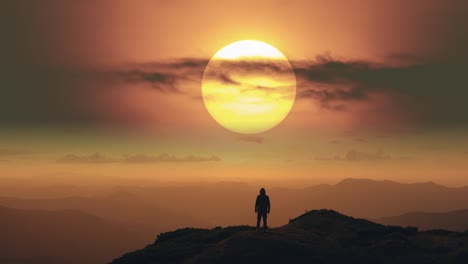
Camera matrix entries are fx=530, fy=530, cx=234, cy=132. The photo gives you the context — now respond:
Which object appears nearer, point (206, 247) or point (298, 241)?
point (298, 241)

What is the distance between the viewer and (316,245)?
45625mm

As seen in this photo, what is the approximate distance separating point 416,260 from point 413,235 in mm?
9038

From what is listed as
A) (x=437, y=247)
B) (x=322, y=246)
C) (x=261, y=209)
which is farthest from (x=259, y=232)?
(x=437, y=247)

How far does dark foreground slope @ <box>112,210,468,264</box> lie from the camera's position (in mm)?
42969

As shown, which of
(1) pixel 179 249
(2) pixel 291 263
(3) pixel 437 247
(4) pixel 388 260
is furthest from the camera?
(1) pixel 179 249

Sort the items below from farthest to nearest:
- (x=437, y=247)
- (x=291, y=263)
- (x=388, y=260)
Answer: (x=437, y=247) < (x=388, y=260) < (x=291, y=263)

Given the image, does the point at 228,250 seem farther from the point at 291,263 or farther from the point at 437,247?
the point at 437,247

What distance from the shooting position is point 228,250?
43.5 meters

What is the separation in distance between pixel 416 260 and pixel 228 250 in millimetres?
16037

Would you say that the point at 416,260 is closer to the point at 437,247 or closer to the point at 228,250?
the point at 437,247

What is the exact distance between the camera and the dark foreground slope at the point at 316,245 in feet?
141

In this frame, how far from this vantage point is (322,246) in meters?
45.6

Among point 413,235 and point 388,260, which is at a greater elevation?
point 413,235

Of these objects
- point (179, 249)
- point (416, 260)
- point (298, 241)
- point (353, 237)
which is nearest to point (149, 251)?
point (179, 249)
